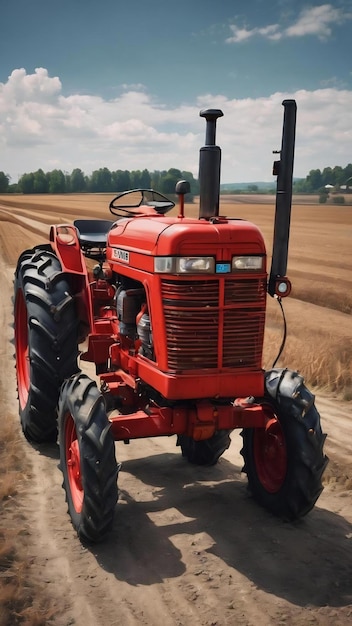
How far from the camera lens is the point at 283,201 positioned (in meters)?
3.91

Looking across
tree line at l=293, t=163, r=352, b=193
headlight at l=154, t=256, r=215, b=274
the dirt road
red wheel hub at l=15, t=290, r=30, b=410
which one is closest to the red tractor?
headlight at l=154, t=256, r=215, b=274

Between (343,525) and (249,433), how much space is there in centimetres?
85

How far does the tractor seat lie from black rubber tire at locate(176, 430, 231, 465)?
185 cm

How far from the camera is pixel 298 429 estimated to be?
12.7 ft

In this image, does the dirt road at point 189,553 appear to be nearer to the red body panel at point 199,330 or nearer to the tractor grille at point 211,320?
the red body panel at point 199,330

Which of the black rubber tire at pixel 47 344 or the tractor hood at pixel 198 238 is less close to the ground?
the tractor hood at pixel 198 238

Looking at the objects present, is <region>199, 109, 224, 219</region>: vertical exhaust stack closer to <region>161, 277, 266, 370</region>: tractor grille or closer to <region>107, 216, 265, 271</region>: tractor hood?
<region>107, 216, 265, 271</region>: tractor hood

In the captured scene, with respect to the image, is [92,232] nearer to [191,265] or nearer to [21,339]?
[21,339]

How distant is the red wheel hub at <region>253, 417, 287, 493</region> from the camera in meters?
4.13

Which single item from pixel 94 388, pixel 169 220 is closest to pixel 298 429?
pixel 94 388

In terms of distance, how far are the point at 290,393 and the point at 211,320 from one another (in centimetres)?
77

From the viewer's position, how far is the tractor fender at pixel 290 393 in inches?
154

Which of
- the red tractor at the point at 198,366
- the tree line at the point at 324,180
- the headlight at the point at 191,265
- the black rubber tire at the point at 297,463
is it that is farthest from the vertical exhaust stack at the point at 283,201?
the tree line at the point at 324,180

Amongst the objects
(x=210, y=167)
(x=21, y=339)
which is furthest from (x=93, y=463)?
(x=21, y=339)
